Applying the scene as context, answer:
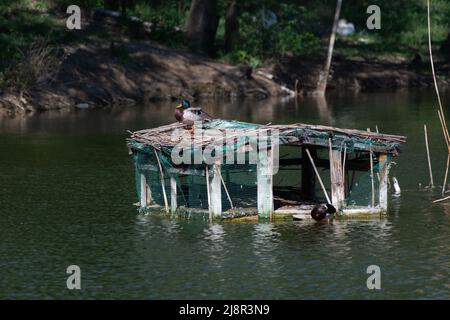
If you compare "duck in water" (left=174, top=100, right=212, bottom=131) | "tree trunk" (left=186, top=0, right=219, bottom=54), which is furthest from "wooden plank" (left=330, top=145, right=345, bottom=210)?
"tree trunk" (left=186, top=0, right=219, bottom=54)

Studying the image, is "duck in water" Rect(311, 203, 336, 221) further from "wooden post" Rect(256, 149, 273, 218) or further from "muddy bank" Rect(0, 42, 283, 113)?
"muddy bank" Rect(0, 42, 283, 113)

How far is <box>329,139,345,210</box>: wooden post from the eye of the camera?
3325 cm

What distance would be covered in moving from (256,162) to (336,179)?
249 cm

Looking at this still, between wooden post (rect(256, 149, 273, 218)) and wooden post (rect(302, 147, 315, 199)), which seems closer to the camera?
wooden post (rect(256, 149, 273, 218))

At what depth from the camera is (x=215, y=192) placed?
33.3 metres

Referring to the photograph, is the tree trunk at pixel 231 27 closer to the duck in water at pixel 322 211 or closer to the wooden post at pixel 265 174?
the duck in water at pixel 322 211

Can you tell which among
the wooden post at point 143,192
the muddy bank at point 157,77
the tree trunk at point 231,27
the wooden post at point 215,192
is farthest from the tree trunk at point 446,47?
the wooden post at point 215,192

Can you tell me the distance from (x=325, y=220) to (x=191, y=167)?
14.4 ft

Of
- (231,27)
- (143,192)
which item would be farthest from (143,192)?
(231,27)

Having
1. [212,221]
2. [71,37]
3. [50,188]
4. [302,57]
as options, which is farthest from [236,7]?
[212,221]

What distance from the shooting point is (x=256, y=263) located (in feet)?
99.3

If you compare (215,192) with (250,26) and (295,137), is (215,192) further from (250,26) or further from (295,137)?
(250,26)

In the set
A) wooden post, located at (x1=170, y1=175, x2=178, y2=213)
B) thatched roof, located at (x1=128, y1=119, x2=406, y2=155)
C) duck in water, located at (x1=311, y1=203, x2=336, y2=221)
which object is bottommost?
duck in water, located at (x1=311, y1=203, x2=336, y2=221)

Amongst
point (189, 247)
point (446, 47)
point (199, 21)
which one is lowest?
point (189, 247)
